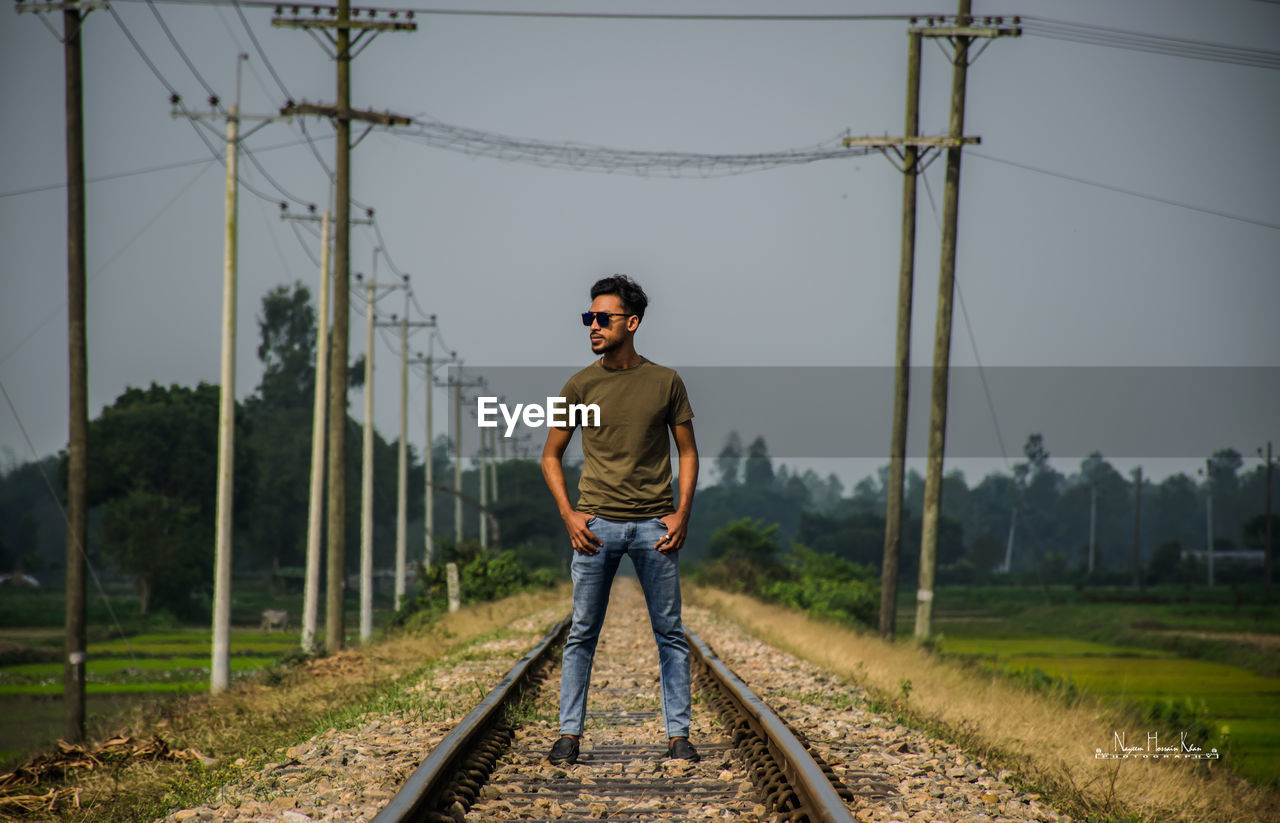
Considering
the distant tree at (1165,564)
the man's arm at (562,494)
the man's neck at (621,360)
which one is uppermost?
the man's neck at (621,360)

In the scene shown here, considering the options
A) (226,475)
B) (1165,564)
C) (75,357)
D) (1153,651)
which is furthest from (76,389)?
(1165,564)

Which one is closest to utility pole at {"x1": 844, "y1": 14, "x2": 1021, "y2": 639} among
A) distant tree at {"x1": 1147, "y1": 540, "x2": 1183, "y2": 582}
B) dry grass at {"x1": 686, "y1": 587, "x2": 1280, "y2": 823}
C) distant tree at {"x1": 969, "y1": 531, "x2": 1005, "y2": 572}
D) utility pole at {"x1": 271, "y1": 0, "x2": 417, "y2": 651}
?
dry grass at {"x1": 686, "y1": 587, "x2": 1280, "y2": 823}

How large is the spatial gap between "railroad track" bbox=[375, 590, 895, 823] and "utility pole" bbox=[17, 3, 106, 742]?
12.4m

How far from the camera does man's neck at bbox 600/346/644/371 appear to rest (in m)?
6.02

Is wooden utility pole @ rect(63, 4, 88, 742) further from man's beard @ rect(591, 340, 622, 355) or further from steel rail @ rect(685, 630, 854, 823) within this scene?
man's beard @ rect(591, 340, 622, 355)

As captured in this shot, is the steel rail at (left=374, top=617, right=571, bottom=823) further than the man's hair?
No

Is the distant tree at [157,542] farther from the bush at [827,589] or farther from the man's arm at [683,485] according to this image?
the man's arm at [683,485]

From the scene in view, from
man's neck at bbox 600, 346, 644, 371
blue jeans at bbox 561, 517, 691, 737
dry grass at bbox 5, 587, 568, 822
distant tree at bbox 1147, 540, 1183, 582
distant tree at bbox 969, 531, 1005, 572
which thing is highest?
man's neck at bbox 600, 346, 644, 371

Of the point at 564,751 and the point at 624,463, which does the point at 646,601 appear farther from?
the point at 564,751

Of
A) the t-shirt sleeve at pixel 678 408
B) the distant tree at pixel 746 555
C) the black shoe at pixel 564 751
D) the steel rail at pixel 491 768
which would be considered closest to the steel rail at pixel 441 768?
the steel rail at pixel 491 768

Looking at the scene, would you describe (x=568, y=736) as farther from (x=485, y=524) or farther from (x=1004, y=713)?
(x=485, y=524)

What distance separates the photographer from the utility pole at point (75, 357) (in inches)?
707

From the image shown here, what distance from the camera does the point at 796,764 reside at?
17.1ft

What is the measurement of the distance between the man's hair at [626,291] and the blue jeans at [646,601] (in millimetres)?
1101
